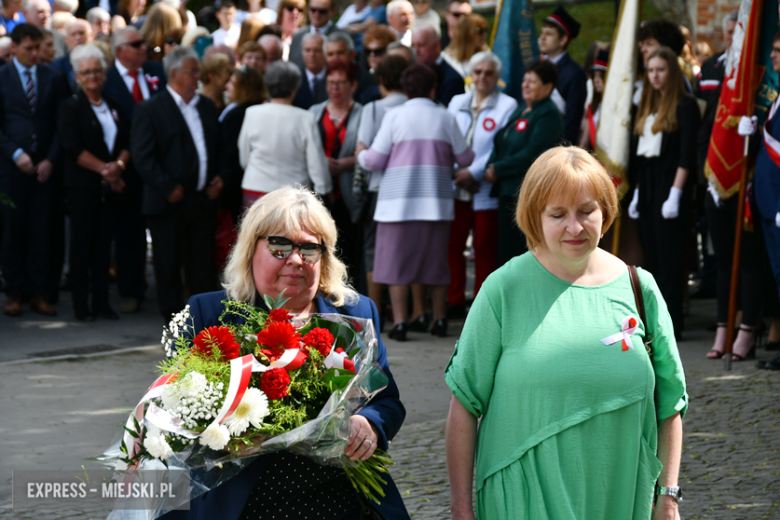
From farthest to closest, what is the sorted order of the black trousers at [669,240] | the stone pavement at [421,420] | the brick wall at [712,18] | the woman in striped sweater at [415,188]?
1. the brick wall at [712,18]
2. the woman in striped sweater at [415,188]
3. the black trousers at [669,240]
4. the stone pavement at [421,420]

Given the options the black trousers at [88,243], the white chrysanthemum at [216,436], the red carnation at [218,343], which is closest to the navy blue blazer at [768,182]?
the red carnation at [218,343]

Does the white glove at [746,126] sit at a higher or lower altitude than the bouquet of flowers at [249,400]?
higher

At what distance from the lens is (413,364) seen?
25.1 feet

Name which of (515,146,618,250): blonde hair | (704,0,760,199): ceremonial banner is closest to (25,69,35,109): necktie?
(704,0,760,199): ceremonial banner

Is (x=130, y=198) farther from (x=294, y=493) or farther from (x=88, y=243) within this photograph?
(x=294, y=493)

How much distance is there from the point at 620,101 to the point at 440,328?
252 centimetres

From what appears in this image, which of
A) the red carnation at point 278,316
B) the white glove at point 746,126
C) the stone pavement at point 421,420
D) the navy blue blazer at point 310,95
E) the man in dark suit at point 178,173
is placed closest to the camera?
the red carnation at point 278,316

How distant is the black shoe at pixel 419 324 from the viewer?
8.88 meters

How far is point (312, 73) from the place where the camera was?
34.6ft

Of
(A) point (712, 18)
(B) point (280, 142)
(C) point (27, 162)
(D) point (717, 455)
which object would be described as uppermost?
(A) point (712, 18)

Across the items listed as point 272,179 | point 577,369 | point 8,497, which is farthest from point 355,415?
point 272,179

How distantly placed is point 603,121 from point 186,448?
6.67m

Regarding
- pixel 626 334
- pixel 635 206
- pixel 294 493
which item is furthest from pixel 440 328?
pixel 626 334

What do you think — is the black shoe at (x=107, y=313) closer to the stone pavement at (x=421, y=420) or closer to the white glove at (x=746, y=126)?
the stone pavement at (x=421, y=420)
